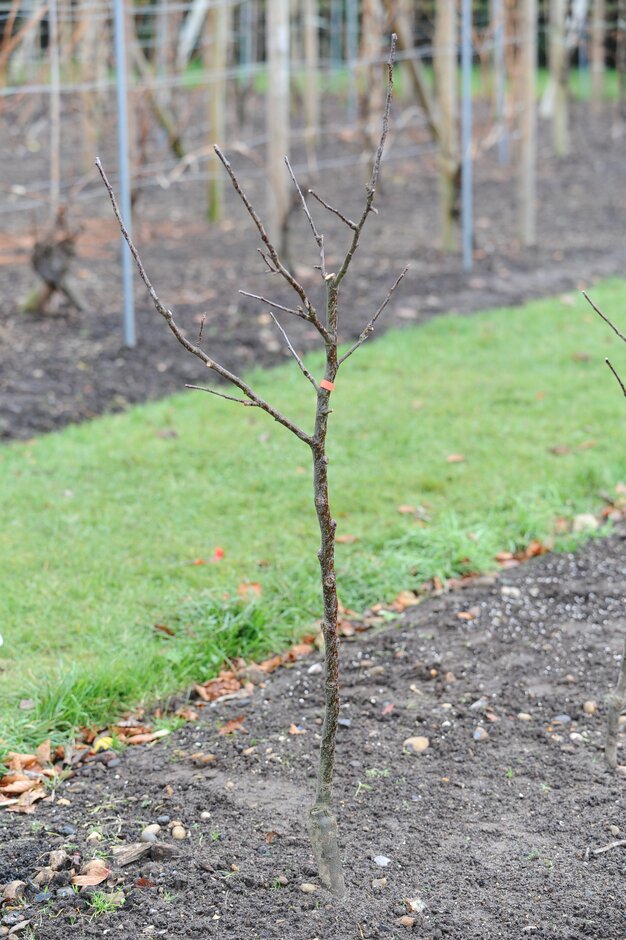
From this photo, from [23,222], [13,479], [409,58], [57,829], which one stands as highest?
[409,58]

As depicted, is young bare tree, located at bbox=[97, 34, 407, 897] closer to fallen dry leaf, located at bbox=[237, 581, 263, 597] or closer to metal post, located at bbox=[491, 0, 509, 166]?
fallen dry leaf, located at bbox=[237, 581, 263, 597]

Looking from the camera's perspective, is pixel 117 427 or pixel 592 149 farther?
pixel 592 149

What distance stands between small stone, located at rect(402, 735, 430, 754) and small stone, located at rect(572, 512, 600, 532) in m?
1.75

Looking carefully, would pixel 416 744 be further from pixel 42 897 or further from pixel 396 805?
pixel 42 897

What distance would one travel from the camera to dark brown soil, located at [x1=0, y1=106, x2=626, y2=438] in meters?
6.36

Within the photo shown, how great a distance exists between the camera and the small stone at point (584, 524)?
4.62m

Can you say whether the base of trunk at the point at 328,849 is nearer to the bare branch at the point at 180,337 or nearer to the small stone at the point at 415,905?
the small stone at the point at 415,905

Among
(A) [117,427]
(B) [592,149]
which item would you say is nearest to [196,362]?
(A) [117,427]

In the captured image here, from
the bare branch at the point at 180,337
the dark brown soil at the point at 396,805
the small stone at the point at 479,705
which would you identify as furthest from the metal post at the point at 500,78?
the bare branch at the point at 180,337

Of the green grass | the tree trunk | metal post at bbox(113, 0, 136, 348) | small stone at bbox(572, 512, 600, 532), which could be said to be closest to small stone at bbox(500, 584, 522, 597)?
the green grass

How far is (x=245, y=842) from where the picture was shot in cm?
266

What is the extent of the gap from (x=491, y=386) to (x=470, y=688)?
3.08 metres

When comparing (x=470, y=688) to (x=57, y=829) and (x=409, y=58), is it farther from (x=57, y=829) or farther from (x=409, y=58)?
(x=409, y=58)

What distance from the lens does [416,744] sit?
310cm
